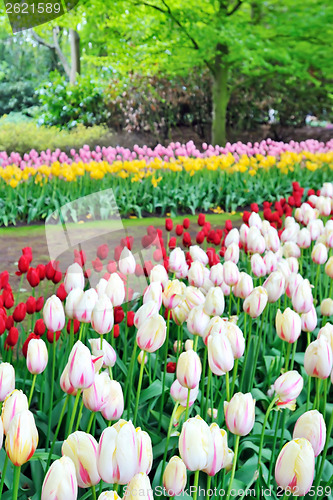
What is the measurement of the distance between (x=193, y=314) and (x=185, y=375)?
339 mm

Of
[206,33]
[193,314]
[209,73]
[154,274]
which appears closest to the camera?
[193,314]

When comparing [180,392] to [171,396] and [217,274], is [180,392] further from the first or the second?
[217,274]

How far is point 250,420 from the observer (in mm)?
1033

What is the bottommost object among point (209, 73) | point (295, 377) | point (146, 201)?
point (146, 201)

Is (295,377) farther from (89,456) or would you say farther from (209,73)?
(209,73)

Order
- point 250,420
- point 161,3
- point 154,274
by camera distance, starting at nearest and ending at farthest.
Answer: point 250,420 → point 154,274 → point 161,3

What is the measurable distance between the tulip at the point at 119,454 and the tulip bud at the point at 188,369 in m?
0.33

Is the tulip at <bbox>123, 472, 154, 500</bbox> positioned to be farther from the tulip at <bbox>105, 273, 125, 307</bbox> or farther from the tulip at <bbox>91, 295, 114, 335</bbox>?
the tulip at <bbox>105, 273, 125, 307</bbox>

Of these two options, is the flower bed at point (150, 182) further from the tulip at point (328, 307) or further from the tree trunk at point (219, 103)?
the tree trunk at point (219, 103)

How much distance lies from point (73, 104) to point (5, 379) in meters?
12.5

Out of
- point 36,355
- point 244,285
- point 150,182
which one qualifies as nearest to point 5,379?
point 36,355

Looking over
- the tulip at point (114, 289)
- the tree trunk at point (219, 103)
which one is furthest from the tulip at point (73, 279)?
the tree trunk at point (219, 103)

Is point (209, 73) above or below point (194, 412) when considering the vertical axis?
above

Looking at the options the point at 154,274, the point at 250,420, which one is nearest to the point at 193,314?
the point at 154,274
